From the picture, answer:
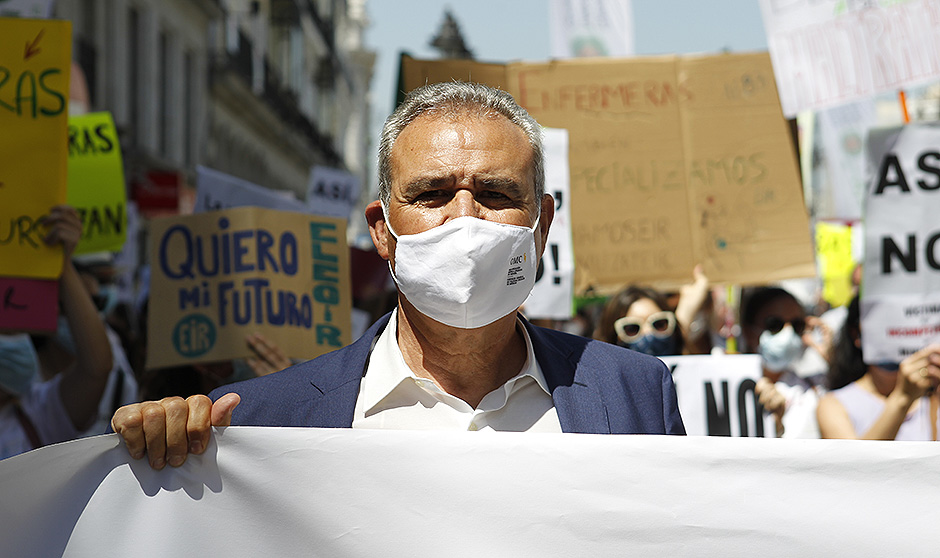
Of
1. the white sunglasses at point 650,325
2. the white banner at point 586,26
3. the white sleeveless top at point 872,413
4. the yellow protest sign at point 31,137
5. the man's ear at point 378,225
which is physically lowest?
the white sleeveless top at point 872,413

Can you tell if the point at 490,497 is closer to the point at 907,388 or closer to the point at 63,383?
the point at 907,388

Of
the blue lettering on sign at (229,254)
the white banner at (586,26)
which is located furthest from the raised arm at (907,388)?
the white banner at (586,26)

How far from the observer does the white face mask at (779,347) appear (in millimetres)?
5500

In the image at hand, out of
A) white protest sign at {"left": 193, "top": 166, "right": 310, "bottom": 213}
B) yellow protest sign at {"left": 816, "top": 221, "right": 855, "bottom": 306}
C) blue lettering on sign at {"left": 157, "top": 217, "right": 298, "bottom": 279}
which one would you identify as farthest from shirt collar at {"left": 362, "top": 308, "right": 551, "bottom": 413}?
yellow protest sign at {"left": 816, "top": 221, "right": 855, "bottom": 306}

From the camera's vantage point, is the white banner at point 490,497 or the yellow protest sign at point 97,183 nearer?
the white banner at point 490,497

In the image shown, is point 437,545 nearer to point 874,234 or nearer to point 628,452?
point 628,452

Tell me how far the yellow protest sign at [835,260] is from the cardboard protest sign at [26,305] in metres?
8.01

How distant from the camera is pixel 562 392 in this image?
1932 millimetres

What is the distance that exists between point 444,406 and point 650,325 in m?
2.81

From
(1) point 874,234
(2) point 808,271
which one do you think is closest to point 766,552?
(1) point 874,234

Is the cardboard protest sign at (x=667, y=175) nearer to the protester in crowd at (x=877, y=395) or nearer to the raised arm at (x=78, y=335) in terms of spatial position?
the protester in crowd at (x=877, y=395)

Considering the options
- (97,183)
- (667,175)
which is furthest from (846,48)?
(97,183)

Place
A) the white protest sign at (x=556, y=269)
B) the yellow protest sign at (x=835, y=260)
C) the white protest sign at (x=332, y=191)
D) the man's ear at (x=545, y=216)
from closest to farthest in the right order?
the man's ear at (x=545, y=216), the white protest sign at (x=556, y=269), the white protest sign at (x=332, y=191), the yellow protest sign at (x=835, y=260)

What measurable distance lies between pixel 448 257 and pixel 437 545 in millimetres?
528
